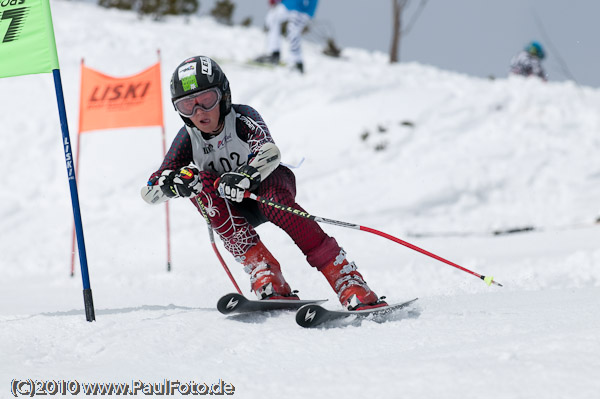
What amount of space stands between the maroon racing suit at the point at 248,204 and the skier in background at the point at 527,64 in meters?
11.6

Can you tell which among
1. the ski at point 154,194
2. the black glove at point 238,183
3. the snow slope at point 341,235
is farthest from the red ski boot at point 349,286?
the ski at point 154,194

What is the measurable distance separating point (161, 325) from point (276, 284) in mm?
764

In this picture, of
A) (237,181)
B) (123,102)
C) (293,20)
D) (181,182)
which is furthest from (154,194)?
(293,20)

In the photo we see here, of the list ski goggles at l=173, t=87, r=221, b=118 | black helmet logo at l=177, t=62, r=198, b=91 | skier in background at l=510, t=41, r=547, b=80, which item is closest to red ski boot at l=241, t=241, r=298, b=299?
ski goggles at l=173, t=87, r=221, b=118

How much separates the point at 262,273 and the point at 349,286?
583 mm

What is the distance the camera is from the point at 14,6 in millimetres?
3631

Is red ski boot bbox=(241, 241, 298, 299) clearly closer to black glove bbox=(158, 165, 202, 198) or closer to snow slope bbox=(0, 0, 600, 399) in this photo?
snow slope bbox=(0, 0, 600, 399)

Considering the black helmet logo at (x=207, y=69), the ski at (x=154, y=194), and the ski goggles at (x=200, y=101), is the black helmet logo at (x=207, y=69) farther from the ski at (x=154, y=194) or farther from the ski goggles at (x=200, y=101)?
the ski at (x=154, y=194)

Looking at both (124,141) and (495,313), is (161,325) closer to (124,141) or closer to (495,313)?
(495,313)

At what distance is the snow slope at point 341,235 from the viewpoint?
2.30 meters

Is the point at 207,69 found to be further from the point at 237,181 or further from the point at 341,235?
the point at 341,235

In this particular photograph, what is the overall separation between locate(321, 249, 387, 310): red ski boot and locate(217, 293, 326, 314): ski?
341mm

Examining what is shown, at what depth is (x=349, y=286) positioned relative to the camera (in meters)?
3.25

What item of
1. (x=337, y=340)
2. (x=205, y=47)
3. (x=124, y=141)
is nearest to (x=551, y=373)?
(x=337, y=340)
